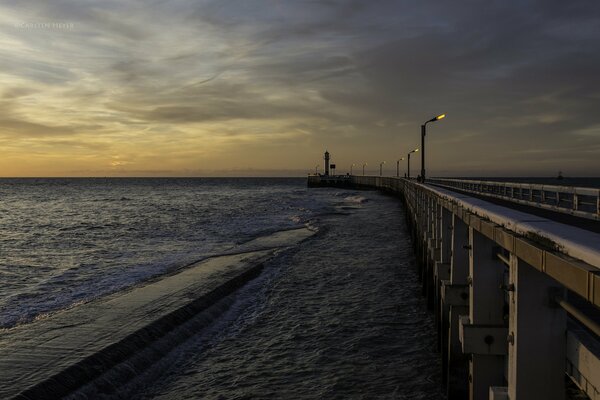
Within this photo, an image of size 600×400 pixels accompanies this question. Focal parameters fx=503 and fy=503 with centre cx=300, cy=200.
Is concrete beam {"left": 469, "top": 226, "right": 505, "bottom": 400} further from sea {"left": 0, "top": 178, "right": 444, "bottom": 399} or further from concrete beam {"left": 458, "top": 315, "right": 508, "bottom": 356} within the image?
sea {"left": 0, "top": 178, "right": 444, "bottom": 399}

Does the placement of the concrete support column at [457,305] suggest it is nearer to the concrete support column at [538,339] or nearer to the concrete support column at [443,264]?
the concrete support column at [443,264]

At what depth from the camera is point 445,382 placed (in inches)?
350

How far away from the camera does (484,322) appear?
236 inches

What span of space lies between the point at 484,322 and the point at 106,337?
8.19 m

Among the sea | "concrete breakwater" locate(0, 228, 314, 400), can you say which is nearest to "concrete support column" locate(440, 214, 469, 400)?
the sea

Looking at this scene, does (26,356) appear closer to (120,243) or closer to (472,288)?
(472,288)

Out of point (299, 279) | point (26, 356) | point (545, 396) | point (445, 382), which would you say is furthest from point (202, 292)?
point (545, 396)

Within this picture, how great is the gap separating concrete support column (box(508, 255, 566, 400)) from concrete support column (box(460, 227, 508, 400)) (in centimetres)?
157

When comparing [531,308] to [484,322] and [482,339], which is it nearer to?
[482,339]

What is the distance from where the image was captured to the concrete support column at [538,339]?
3984 millimetres

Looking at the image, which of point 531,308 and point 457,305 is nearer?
point 531,308

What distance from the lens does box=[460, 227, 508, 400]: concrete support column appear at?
5684 millimetres

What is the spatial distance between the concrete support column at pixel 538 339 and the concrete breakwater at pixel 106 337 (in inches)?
282

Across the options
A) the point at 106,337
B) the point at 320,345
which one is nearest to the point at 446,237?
the point at 320,345
